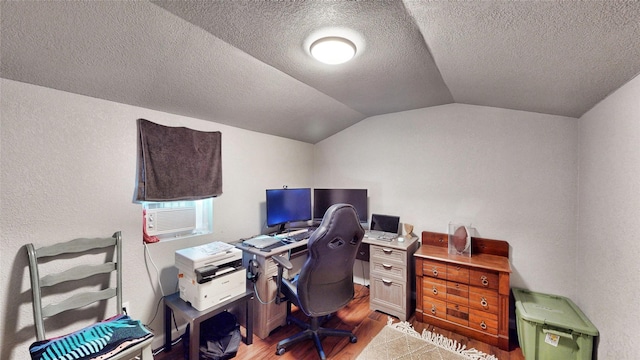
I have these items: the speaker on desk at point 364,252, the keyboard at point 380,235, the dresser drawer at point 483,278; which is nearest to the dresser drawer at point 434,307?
the dresser drawer at point 483,278

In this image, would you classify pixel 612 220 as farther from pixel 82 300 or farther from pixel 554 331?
pixel 82 300

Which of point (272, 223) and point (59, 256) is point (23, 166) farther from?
point (272, 223)

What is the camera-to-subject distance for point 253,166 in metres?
2.84

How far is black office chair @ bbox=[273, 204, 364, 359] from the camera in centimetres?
174

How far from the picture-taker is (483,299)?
2.12 metres

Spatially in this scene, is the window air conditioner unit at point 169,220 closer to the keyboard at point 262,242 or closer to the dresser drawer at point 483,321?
the keyboard at point 262,242

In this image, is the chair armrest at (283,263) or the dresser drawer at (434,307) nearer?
the chair armrest at (283,263)

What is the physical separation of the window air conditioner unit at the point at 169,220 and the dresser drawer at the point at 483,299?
107 inches

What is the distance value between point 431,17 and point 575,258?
8.17 feet

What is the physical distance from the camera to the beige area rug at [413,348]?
195 centimetres

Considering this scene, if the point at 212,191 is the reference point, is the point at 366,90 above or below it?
above

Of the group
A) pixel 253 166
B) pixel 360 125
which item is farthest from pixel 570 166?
pixel 253 166

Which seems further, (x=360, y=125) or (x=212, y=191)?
(x=360, y=125)

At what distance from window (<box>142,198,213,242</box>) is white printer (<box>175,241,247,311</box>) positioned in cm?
31
